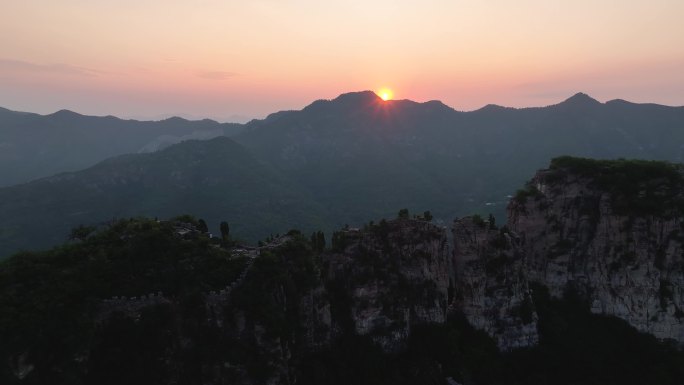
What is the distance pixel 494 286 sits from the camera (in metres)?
45.7

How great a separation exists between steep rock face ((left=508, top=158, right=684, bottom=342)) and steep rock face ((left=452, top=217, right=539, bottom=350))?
4553 millimetres

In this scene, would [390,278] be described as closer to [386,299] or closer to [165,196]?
[386,299]

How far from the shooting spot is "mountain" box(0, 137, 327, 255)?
4845 inches

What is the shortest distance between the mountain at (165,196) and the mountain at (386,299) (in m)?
79.4

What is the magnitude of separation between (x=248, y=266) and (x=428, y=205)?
497 ft

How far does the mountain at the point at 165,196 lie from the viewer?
123m

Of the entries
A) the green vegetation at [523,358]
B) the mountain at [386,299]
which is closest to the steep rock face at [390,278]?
the mountain at [386,299]

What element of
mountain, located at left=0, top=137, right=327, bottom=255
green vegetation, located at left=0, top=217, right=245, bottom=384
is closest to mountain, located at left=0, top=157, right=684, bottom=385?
green vegetation, located at left=0, top=217, right=245, bottom=384

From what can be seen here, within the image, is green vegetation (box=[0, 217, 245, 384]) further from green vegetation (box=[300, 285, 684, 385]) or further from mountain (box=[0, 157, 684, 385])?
green vegetation (box=[300, 285, 684, 385])

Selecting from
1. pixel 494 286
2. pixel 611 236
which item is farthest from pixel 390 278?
pixel 611 236

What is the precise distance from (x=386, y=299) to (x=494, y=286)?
1243 centimetres

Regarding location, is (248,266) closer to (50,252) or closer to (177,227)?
(177,227)

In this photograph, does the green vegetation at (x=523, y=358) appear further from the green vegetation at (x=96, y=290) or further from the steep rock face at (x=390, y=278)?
the green vegetation at (x=96, y=290)

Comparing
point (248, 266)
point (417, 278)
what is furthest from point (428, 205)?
point (248, 266)
